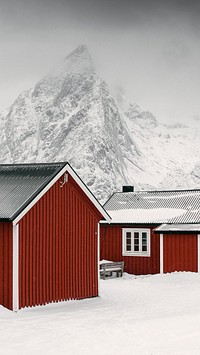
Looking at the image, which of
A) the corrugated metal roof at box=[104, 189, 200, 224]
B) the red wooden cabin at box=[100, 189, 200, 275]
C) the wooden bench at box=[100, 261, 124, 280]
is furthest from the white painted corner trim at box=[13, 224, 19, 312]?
the corrugated metal roof at box=[104, 189, 200, 224]

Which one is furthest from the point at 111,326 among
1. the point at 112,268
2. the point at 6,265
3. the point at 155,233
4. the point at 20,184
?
the point at 112,268

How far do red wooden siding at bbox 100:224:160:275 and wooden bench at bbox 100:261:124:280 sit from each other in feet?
3.55

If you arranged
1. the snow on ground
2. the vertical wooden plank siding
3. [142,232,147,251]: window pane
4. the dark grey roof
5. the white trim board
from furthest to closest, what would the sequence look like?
[142,232,147,251]: window pane, the vertical wooden plank siding, the dark grey roof, the white trim board, the snow on ground

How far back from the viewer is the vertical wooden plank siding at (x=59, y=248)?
20.4m

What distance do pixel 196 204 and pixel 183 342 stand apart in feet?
68.4

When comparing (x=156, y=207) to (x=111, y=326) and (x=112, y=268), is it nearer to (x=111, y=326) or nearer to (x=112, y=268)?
(x=112, y=268)

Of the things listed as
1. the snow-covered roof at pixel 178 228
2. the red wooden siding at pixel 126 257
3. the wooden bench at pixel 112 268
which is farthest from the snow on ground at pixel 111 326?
the red wooden siding at pixel 126 257

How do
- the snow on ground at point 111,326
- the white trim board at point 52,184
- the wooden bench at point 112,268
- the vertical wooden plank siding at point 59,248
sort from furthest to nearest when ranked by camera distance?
the wooden bench at point 112,268, the vertical wooden plank siding at point 59,248, the white trim board at point 52,184, the snow on ground at point 111,326

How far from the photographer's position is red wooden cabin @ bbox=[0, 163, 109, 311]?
19891mm

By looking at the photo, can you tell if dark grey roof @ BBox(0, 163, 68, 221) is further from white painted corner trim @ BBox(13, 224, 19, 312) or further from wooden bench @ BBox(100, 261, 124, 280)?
wooden bench @ BBox(100, 261, 124, 280)

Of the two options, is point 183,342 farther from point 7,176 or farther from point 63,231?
point 7,176

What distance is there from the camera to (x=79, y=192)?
22.9 meters

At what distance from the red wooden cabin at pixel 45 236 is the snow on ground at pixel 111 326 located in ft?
1.92

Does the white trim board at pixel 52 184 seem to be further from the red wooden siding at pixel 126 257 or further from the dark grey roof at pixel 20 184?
Answer: the red wooden siding at pixel 126 257
